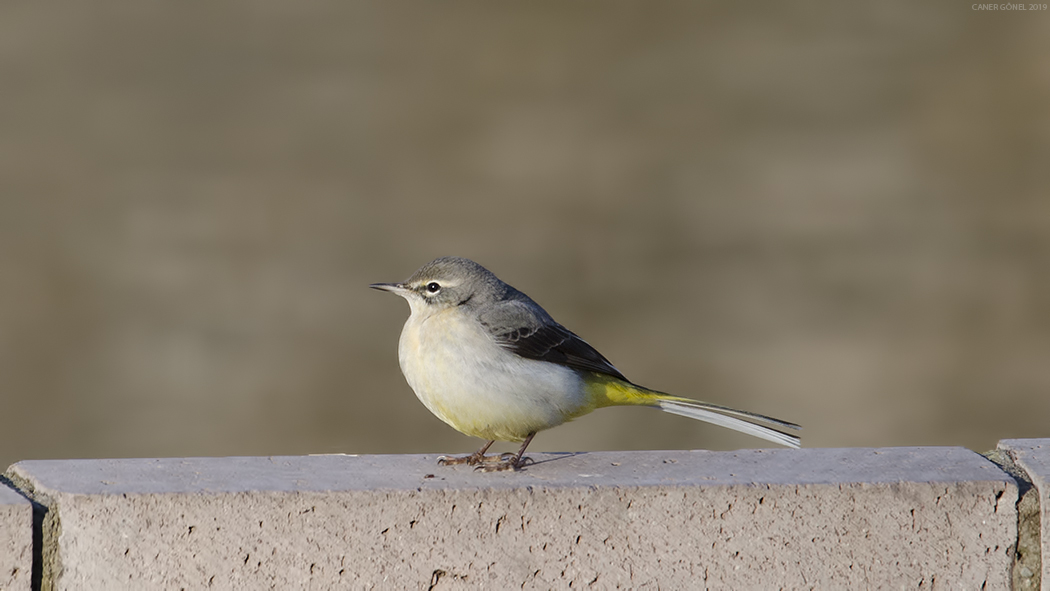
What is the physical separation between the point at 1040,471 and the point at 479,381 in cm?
166

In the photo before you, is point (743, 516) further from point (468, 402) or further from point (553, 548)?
point (468, 402)

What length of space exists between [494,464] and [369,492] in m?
0.63

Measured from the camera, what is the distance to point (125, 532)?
276 centimetres

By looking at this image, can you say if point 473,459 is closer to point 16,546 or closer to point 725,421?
point 725,421

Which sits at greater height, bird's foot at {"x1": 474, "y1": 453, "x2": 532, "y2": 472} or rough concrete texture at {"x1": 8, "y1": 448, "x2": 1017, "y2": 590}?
bird's foot at {"x1": 474, "y1": 453, "x2": 532, "y2": 472}

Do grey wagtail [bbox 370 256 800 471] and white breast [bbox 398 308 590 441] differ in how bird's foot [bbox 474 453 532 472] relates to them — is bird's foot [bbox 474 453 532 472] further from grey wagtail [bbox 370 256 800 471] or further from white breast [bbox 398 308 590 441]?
white breast [bbox 398 308 590 441]

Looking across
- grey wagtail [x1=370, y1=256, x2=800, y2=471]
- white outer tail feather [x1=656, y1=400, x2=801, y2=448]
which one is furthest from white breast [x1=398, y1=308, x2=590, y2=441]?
white outer tail feather [x1=656, y1=400, x2=801, y2=448]

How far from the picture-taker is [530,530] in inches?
114

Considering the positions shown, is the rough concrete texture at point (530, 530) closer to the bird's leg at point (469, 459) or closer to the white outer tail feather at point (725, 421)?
the bird's leg at point (469, 459)

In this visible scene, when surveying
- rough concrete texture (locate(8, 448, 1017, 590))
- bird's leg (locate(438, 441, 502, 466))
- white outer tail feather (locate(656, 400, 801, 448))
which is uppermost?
white outer tail feather (locate(656, 400, 801, 448))

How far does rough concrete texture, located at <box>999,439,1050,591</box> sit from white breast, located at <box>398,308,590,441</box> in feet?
4.48

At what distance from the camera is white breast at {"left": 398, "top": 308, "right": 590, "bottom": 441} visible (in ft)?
11.9

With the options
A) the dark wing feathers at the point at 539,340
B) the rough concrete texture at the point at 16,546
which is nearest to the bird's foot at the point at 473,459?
the dark wing feathers at the point at 539,340

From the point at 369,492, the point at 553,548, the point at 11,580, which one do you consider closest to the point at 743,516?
the point at 553,548
